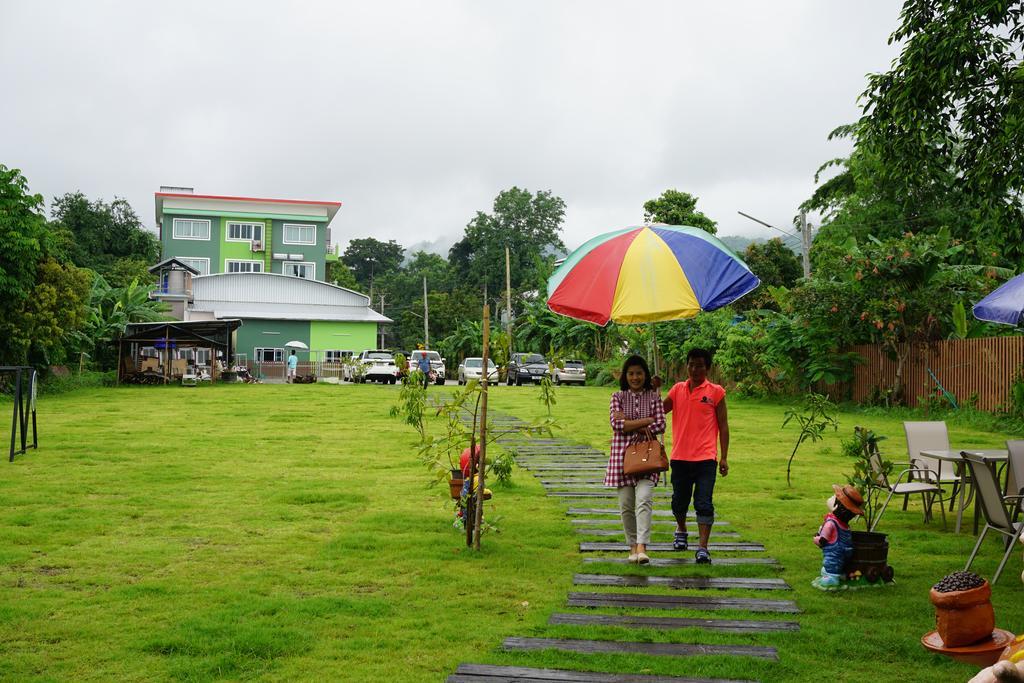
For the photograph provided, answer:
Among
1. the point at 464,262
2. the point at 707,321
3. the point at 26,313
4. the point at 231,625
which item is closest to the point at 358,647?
the point at 231,625

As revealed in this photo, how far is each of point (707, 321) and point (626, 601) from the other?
2772 cm

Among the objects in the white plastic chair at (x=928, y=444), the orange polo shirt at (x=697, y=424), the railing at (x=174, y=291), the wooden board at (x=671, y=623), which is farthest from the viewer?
the railing at (x=174, y=291)

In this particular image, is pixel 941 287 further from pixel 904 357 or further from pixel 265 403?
pixel 265 403

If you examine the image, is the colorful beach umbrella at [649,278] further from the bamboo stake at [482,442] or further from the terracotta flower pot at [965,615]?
the terracotta flower pot at [965,615]

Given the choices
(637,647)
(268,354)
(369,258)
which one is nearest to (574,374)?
(268,354)

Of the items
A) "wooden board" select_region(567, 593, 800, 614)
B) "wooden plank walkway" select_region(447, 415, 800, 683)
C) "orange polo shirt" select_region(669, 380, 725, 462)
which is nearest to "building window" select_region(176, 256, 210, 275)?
"wooden plank walkway" select_region(447, 415, 800, 683)

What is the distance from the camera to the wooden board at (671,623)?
19.0 ft

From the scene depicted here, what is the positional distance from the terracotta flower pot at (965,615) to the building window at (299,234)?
63101 mm

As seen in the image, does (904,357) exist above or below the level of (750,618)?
above

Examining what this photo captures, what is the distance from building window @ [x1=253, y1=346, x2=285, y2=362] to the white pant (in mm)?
47662

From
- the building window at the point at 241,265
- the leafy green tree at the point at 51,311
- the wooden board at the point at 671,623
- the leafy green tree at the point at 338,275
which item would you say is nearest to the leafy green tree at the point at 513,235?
the leafy green tree at the point at 338,275

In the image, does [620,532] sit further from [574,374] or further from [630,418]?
[574,374]

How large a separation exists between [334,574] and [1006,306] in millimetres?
5696

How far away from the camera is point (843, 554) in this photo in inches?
269
